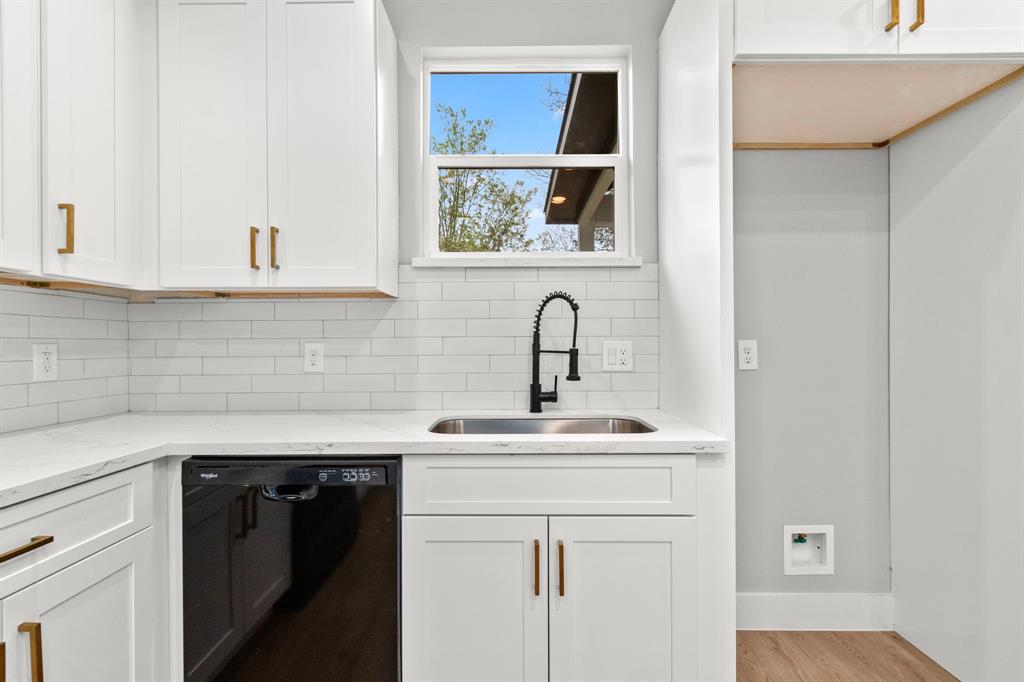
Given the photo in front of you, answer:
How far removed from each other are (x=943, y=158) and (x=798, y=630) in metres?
1.79

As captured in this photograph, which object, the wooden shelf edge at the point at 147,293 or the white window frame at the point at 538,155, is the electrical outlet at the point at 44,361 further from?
the white window frame at the point at 538,155

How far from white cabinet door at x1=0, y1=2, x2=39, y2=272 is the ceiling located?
6.14 ft

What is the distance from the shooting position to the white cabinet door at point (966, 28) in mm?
1510

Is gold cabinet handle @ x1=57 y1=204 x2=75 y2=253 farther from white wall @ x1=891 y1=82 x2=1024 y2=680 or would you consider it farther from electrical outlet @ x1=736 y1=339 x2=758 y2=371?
white wall @ x1=891 y1=82 x2=1024 y2=680

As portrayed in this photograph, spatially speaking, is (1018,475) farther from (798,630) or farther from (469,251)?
(469,251)

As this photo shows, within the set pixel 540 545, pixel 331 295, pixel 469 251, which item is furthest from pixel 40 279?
pixel 540 545

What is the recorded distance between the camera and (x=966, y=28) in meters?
1.52

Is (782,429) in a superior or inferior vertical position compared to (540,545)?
superior

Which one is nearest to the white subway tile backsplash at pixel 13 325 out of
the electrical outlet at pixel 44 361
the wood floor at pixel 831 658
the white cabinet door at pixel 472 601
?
the electrical outlet at pixel 44 361

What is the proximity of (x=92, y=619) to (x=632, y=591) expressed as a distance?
131 centimetres

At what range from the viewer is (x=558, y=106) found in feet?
7.54

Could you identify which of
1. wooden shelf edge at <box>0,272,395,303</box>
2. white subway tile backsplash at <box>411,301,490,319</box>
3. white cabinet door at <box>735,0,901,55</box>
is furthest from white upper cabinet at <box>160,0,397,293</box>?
white cabinet door at <box>735,0,901,55</box>

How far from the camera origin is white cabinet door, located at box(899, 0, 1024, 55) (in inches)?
59.4

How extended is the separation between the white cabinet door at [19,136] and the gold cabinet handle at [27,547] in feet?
2.20
